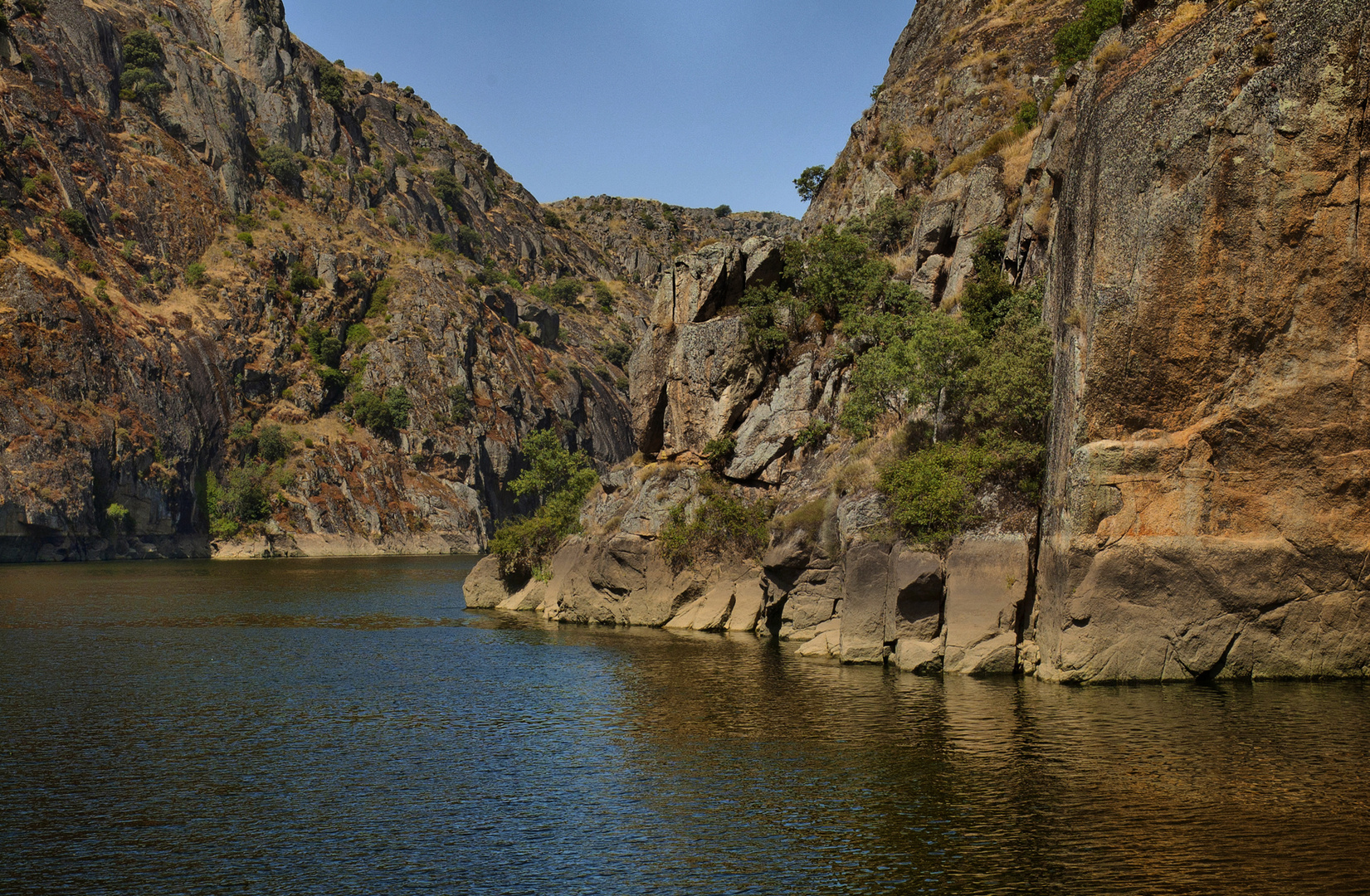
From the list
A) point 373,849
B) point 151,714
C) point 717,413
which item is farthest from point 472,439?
point 373,849

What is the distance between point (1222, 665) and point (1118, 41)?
72.6 feet

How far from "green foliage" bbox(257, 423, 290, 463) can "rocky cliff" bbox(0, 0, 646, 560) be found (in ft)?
3.43

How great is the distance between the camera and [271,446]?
450 ft

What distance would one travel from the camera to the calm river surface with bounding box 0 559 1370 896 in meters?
17.7

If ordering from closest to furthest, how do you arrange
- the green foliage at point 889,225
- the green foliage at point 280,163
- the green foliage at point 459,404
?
the green foliage at point 889,225
the green foliage at point 459,404
the green foliage at point 280,163

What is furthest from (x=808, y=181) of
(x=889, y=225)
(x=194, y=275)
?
(x=194, y=275)

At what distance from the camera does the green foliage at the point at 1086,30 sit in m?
54.2

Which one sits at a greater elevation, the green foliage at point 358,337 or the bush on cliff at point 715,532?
the green foliage at point 358,337

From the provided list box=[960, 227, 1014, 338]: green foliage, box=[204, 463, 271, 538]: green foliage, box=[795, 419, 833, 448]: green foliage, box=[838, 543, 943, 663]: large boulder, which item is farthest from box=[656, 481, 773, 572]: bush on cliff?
box=[204, 463, 271, 538]: green foliage

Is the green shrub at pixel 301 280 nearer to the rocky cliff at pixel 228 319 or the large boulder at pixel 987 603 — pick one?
the rocky cliff at pixel 228 319

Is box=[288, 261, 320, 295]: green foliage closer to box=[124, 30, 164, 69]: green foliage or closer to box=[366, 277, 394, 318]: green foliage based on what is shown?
box=[366, 277, 394, 318]: green foliage

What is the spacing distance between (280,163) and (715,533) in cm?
13787

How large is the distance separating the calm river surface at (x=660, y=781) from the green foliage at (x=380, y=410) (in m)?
113

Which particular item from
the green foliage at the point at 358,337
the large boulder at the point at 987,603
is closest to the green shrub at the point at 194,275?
the green foliage at the point at 358,337
